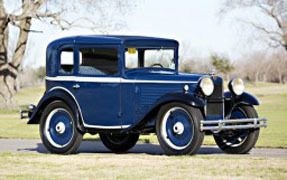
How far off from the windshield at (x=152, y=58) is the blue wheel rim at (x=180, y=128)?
130cm

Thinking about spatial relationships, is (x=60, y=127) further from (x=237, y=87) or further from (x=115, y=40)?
(x=237, y=87)

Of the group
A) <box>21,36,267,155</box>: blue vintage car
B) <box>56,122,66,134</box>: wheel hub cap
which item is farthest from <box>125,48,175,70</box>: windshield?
<box>56,122,66,134</box>: wheel hub cap

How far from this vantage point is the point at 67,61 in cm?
1154

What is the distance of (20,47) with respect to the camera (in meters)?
31.3

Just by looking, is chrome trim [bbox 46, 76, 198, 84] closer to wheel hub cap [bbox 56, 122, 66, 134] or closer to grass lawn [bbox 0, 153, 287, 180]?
wheel hub cap [bbox 56, 122, 66, 134]

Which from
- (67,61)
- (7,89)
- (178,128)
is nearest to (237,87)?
(178,128)

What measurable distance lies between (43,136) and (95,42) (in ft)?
6.51

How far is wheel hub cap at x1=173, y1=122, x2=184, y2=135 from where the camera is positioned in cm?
1008

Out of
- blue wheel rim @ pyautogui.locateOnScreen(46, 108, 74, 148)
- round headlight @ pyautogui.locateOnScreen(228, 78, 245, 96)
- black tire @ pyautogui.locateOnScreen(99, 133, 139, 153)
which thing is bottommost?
black tire @ pyautogui.locateOnScreen(99, 133, 139, 153)

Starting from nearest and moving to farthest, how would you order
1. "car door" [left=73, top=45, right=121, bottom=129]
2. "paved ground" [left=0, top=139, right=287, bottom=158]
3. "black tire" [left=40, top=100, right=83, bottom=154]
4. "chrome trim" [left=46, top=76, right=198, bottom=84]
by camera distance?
1. "chrome trim" [left=46, top=76, right=198, bottom=84]
2. "car door" [left=73, top=45, right=121, bottom=129]
3. "black tire" [left=40, top=100, right=83, bottom=154]
4. "paved ground" [left=0, top=139, right=287, bottom=158]

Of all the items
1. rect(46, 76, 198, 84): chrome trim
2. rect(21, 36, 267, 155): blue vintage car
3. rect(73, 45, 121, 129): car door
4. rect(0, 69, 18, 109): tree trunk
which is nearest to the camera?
rect(21, 36, 267, 155): blue vintage car

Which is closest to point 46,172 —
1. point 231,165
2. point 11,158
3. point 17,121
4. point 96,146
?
point 11,158

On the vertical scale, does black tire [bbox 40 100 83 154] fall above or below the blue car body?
below

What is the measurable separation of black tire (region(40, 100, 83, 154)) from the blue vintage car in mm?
18
